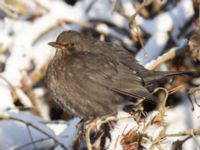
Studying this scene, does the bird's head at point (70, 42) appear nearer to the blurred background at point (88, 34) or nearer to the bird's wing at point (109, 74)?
the bird's wing at point (109, 74)

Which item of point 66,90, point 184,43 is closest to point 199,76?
point 184,43

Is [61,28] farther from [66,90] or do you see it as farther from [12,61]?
[66,90]

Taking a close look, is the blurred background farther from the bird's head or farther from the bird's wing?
the bird's head

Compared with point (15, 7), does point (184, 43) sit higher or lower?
lower

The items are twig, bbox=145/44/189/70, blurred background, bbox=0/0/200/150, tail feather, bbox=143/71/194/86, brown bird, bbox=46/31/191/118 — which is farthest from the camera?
blurred background, bbox=0/0/200/150

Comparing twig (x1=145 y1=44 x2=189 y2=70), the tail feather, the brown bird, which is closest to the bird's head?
the brown bird
